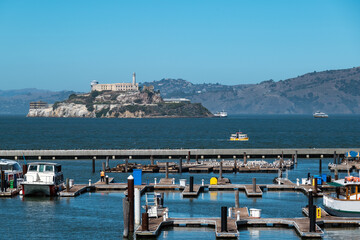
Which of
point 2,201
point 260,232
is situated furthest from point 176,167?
point 260,232

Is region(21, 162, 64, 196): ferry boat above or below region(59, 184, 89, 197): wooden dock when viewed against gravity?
above

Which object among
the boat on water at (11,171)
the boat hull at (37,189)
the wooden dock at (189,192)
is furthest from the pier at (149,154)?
the boat hull at (37,189)

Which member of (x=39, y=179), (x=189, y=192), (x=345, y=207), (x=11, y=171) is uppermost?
(x=11, y=171)

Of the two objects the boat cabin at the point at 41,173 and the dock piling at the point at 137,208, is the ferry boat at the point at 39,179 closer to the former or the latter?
the boat cabin at the point at 41,173

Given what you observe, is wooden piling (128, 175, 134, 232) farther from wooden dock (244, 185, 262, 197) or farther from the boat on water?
the boat on water

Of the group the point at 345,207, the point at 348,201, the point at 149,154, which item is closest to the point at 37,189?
the point at 345,207

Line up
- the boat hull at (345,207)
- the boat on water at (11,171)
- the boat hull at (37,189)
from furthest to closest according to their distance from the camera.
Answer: the boat on water at (11,171) < the boat hull at (37,189) < the boat hull at (345,207)

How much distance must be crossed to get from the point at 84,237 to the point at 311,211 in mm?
14774

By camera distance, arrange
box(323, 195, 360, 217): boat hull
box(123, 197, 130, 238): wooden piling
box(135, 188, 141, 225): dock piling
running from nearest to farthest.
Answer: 1. box(123, 197, 130, 238): wooden piling
2. box(135, 188, 141, 225): dock piling
3. box(323, 195, 360, 217): boat hull

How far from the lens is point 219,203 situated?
5725 cm

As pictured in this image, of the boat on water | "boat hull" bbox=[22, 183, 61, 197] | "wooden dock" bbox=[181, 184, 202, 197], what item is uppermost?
the boat on water

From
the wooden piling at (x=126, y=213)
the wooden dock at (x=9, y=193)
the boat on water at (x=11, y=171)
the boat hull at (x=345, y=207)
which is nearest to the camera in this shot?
the wooden piling at (x=126, y=213)

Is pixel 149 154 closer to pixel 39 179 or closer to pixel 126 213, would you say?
pixel 39 179

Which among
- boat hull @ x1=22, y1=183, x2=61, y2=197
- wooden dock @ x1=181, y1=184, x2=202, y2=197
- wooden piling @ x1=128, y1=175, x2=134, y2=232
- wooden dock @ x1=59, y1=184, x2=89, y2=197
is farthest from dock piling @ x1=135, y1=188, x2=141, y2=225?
boat hull @ x1=22, y1=183, x2=61, y2=197
